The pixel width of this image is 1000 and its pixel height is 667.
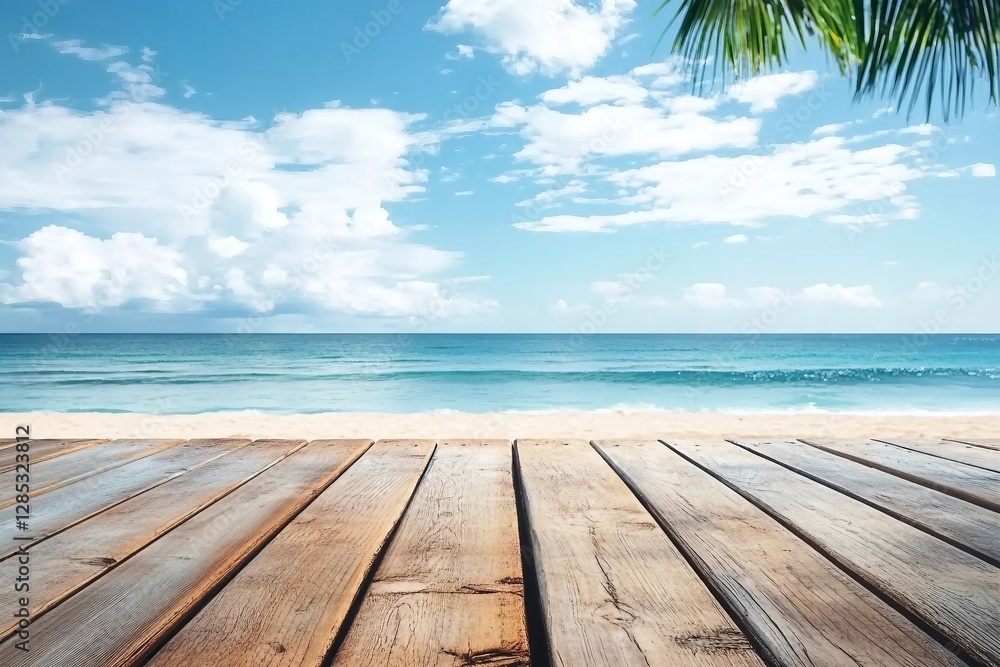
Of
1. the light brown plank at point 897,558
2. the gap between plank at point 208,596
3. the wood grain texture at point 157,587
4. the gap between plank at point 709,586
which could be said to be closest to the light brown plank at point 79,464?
the wood grain texture at point 157,587

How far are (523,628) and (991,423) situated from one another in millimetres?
12917

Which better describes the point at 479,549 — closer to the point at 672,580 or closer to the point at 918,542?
the point at 672,580

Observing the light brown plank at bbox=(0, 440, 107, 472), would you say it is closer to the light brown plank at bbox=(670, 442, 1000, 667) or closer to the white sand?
the light brown plank at bbox=(670, 442, 1000, 667)

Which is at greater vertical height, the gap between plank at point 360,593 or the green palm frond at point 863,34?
the green palm frond at point 863,34

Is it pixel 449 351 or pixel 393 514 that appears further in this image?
pixel 449 351

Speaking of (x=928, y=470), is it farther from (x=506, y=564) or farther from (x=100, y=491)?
(x=100, y=491)

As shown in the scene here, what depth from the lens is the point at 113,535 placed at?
4.13 ft

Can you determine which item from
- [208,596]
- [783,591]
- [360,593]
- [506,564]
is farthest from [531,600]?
[208,596]

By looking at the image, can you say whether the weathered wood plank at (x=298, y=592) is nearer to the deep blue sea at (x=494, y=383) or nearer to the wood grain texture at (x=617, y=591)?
the wood grain texture at (x=617, y=591)

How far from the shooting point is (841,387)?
2223 cm

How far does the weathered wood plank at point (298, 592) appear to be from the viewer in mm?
796

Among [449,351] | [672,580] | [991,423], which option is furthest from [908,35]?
[449,351]

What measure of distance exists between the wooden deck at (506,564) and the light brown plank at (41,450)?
10 cm

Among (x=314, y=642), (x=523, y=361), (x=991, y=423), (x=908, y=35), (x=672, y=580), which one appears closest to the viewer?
(x=314, y=642)
